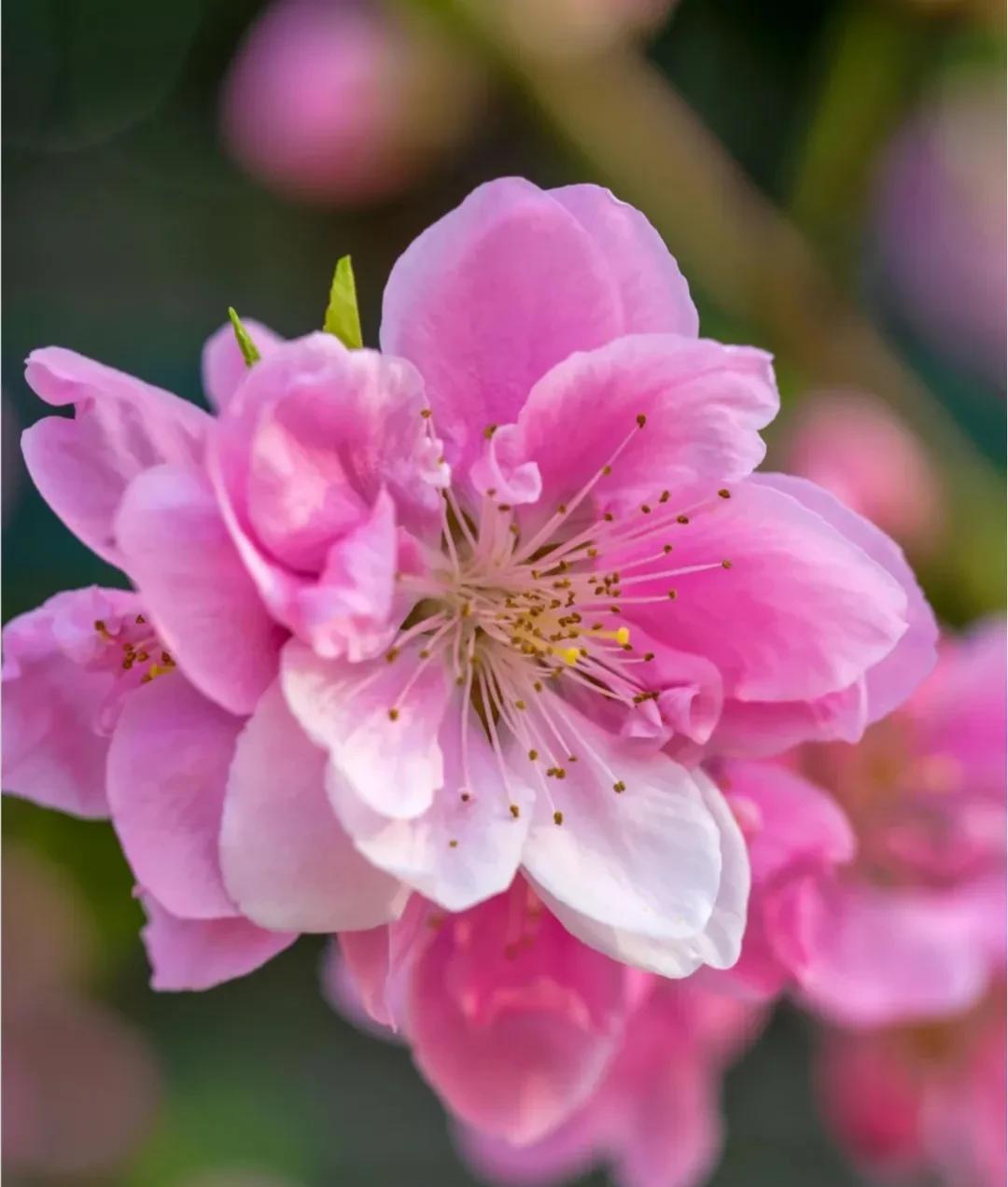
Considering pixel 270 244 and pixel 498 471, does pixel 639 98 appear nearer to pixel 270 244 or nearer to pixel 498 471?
pixel 270 244

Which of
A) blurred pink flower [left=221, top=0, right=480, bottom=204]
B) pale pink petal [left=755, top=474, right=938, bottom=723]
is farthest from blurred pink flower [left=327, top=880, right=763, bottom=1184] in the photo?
blurred pink flower [left=221, top=0, right=480, bottom=204]

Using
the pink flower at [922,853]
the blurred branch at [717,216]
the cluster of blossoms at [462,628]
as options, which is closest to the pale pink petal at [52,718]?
the cluster of blossoms at [462,628]

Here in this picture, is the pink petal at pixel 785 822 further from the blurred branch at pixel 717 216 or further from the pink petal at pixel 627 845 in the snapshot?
the blurred branch at pixel 717 216

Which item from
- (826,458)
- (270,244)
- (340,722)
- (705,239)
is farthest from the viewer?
(270,244)

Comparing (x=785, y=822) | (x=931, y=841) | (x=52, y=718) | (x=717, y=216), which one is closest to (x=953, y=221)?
(x=717, y=216)

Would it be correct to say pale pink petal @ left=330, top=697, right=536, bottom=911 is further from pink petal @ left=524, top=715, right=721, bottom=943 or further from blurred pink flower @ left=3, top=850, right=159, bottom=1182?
blurred pink flower @ left=3, top=850, right=159, bottom=1182

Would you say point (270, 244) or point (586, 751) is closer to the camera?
point (586, 751)

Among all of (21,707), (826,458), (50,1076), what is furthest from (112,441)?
(50,1076)
